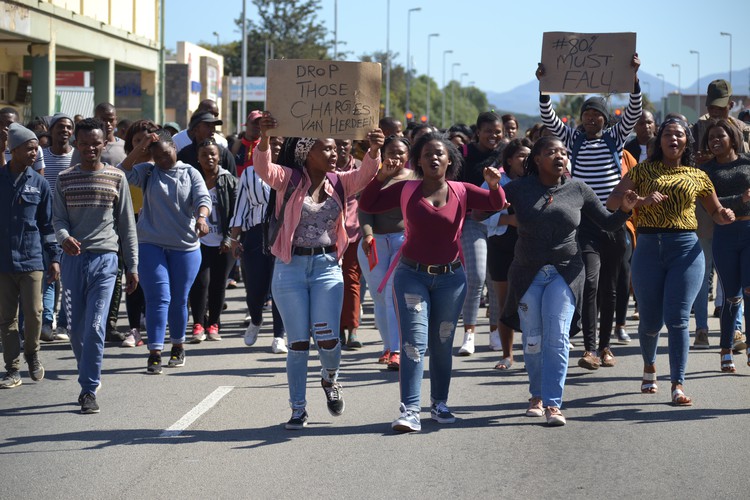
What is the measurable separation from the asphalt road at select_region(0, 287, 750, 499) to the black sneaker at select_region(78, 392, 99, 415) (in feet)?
0.23

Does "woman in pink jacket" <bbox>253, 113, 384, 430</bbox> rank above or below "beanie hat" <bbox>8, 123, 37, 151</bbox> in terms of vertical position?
below

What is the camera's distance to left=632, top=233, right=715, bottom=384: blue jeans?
29.5ft

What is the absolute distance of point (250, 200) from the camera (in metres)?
12.1

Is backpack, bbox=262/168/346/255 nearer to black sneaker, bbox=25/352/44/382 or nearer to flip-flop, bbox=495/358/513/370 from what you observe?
black sneaker, bbox=25/352/44/382

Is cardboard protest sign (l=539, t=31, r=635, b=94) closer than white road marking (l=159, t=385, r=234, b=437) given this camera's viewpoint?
No

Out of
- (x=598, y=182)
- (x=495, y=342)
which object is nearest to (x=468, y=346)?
(x=495, y=342)

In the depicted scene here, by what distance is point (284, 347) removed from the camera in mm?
12008

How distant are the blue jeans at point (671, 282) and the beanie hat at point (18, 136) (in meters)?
4.88

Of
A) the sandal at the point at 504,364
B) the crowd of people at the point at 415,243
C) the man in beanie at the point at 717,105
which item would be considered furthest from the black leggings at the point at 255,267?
the man in beanie at the point at 717,105

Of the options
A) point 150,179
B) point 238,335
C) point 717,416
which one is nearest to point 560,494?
point 717,416

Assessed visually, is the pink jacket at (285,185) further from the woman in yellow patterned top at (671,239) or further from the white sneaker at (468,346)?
the white sneaker at (468,346)

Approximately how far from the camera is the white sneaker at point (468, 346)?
458 inches

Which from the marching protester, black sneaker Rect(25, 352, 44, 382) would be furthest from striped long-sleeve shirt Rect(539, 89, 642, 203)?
black sneaker Rect(25, 352, 44, 382)

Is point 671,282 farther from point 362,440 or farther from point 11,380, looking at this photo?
point 11,380
